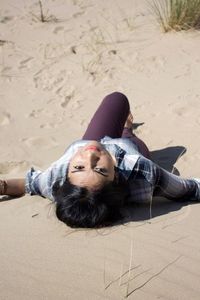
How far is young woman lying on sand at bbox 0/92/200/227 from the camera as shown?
3041 mm

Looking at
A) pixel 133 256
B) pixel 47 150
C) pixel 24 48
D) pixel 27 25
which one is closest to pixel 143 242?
pixel 133 256

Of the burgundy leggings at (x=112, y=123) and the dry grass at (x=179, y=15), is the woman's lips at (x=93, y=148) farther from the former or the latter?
the dry grass at (x=179, y=15)

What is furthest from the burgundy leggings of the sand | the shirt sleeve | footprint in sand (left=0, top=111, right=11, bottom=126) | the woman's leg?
footprint in sand (left=0, top=111, right=11, bottom=126)

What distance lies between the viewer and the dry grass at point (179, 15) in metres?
6.21

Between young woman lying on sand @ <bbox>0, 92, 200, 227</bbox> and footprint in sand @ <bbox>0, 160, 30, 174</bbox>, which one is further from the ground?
young woman lying on sand @ <bbox>0, 92, 200, 227</bbox>

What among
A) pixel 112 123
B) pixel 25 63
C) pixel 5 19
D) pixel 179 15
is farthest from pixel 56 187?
pixel 5 19

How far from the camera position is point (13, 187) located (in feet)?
11.8

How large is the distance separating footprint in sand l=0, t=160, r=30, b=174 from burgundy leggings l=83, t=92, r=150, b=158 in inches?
25.6

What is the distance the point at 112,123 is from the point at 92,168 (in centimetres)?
108

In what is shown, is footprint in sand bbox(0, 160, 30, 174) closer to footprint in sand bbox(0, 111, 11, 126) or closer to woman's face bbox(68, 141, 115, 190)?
footprint in sand bbox(0, 111, 11, 126)

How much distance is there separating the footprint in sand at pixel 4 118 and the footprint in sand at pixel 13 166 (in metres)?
0.82

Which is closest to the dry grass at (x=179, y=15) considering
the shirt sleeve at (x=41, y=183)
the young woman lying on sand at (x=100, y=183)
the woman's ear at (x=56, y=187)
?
the young woman lying on sand at (x=100, y=183)

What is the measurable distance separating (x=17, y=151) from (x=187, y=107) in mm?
1679

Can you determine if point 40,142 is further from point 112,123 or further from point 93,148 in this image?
point 93,148
